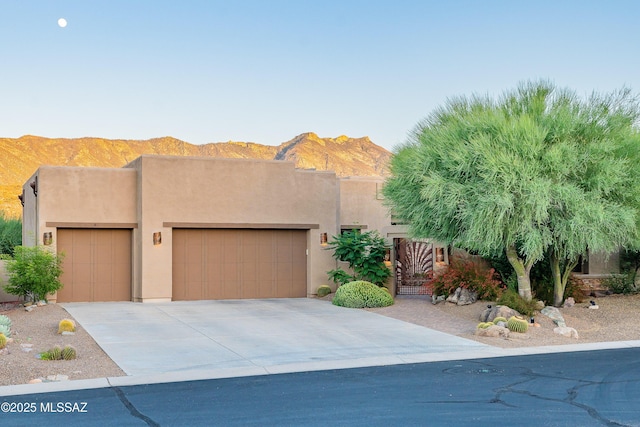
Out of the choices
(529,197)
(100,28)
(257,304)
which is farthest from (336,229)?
(100,28)

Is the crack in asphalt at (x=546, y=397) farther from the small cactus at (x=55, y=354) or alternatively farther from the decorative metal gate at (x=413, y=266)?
the decorative metal gate at (x=413, y=266)

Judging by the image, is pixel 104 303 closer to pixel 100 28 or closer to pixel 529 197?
pixel 529 197

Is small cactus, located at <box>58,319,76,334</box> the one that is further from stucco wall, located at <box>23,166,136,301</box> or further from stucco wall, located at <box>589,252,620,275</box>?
stucco wall, located at <box>589,252,620,275</box>

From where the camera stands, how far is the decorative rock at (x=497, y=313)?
16.4 meters

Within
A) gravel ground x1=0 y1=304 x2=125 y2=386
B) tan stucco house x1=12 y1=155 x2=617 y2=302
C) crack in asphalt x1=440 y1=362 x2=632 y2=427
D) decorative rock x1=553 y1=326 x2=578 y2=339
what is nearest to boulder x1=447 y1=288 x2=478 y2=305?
tan stucco house x1=12 y1=155 x2=617 y2=302

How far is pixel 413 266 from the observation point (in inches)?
974

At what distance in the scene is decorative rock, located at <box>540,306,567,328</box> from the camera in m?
16.1

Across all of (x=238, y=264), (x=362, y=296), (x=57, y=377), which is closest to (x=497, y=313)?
(x=362, y=296)

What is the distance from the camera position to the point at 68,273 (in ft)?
69.3

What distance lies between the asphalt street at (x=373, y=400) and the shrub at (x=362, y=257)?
9.60 m

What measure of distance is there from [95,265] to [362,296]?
7.85 metres

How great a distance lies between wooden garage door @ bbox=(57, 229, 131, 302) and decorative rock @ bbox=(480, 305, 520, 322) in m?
10.6

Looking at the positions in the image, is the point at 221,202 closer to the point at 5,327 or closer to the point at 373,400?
the point at 5,327

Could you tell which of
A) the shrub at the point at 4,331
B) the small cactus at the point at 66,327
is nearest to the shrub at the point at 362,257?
the small cactus at the point at 66,327
